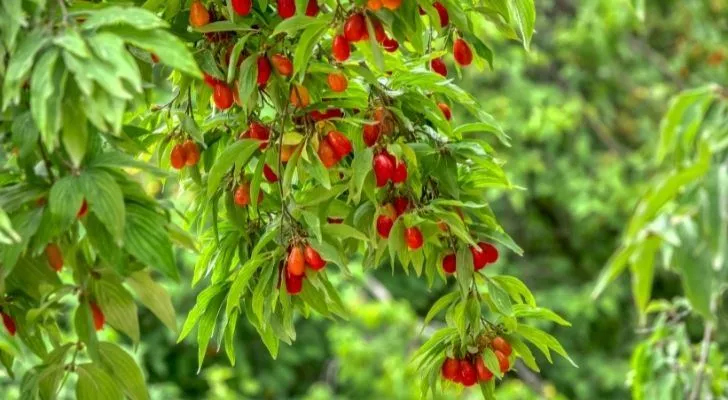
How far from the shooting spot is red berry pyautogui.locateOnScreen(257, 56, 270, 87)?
1.51 meters

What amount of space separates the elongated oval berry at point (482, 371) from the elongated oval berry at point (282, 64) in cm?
47

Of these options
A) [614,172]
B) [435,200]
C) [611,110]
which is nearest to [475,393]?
[614,172]

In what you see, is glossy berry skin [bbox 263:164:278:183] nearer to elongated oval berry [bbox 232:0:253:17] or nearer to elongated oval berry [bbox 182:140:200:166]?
elongated oval berry [bbox 182:140:200:166]

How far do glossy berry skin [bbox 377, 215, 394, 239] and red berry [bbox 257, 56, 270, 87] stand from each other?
228mm

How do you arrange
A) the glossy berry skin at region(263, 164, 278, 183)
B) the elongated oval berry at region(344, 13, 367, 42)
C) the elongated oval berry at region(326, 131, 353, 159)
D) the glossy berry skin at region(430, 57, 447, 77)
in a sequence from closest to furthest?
→ the elongated oval berry at region(344, 13, 367, 42), the elongated oval berry at region(326, 131, 353, 159), the glossy berry skin at region(263, 164, 278, 183), the glossy berry skin at region(430, 57, 447, 77)

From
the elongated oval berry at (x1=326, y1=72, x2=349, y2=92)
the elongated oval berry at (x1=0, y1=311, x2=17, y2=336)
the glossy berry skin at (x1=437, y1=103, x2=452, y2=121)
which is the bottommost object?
the elongated oval berry at (x1=0, y1=311, x2=17, y2=336)

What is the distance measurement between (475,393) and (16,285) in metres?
3.34

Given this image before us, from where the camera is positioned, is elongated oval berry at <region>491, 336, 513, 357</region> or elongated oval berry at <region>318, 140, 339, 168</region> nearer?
elongated oval berry at <region>318, 140, 339, 168</region>

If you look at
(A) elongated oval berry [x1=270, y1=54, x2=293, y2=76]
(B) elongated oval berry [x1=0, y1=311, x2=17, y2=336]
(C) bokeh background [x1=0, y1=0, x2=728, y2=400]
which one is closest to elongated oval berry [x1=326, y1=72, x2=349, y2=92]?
(A) elongated oval berry [x1=270, y1=54, x2=293, y2=76]

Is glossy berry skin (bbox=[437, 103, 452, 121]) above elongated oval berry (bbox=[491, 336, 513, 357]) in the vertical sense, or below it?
above

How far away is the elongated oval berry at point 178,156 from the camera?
161 cm

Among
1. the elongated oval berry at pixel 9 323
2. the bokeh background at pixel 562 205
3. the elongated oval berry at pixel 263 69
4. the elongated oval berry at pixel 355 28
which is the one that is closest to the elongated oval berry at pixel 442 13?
the elongated oval berry at pixel 355 28

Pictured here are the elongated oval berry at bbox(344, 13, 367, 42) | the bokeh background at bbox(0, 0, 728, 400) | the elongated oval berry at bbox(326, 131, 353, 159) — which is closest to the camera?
the elongated oval berry at bbox(344, 13, 367, 42)

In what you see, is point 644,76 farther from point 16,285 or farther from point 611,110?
point 16,285
